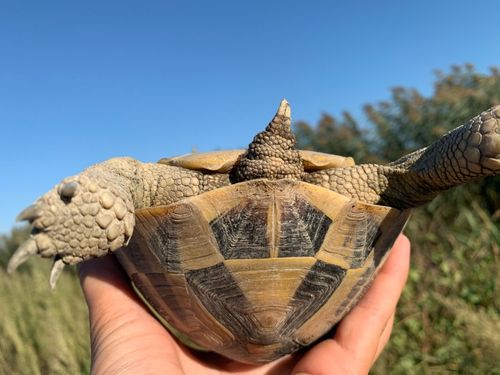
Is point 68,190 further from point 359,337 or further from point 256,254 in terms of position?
point 359,337

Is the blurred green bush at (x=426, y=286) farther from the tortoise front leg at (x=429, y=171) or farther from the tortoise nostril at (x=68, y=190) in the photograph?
the tortoise nostril at (x=68, y=190)

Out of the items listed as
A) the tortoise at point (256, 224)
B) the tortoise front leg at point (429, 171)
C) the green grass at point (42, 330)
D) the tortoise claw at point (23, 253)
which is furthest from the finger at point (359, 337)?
the green grass at point (42, 330)

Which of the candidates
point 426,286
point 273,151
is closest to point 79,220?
point 273,151

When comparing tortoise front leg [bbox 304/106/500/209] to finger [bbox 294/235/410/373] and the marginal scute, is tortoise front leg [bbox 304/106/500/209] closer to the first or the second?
the marginal scute

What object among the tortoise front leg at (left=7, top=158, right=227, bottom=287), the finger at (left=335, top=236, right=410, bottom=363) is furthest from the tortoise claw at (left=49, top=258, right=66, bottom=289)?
the finger at (left=335, top=236, right=410, bottom=363)

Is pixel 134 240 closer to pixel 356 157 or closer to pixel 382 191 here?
pixel 382 191

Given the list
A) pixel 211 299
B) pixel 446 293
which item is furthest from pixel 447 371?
pixel 211 299
